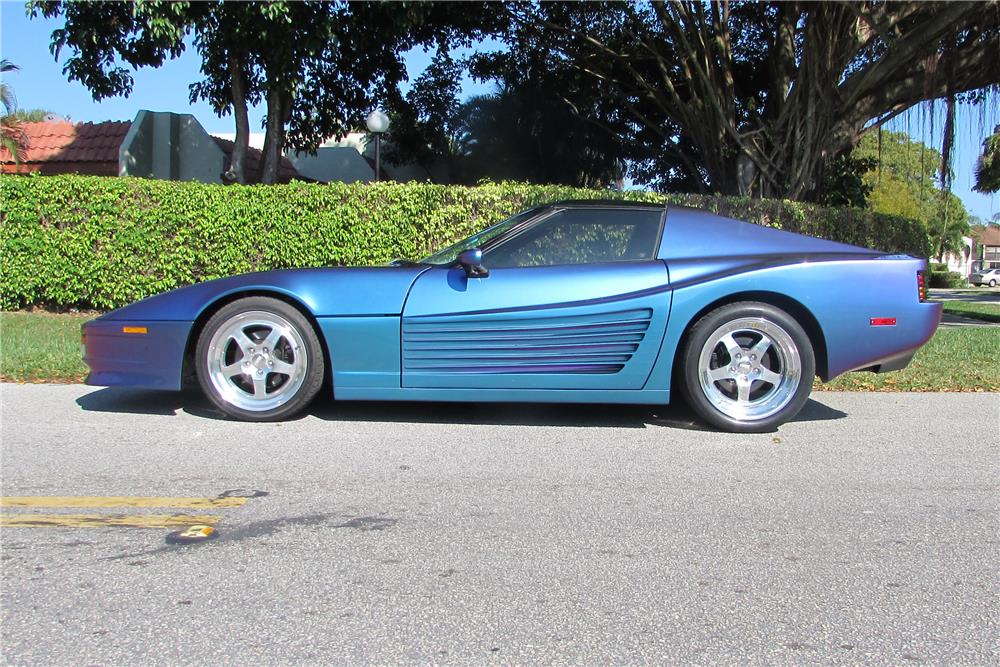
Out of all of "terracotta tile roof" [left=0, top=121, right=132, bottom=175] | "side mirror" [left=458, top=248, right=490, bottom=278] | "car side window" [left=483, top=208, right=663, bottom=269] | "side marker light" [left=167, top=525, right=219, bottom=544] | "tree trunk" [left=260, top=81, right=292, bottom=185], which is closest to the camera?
"side marker light" [left=167, top=525, right=219, bottom=544]

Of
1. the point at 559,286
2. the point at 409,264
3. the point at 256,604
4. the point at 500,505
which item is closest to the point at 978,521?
the point at 500,505

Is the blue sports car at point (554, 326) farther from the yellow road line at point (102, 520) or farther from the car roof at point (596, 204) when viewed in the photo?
the yellow road line at point (102, 520)

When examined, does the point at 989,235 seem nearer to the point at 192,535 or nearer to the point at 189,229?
the point at 189,229

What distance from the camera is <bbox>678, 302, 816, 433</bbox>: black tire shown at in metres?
4.80

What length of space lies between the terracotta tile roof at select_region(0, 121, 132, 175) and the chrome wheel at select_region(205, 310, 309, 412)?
47.7 feet

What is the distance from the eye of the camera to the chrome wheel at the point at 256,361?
4.88 metres

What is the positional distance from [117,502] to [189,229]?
726cm

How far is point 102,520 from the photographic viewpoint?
132 inches

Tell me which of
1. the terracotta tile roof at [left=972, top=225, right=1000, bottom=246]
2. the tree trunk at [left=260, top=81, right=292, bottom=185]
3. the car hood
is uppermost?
the terracotta tile roof at [left=972, top=225, right=1000, bottom=246]

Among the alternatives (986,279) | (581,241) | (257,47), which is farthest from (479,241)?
(986,279)

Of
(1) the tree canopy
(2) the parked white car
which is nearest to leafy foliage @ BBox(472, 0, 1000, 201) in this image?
(1) the tree canopy

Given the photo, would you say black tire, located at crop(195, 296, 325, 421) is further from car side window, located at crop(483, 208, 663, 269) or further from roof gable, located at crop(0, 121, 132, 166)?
roof gable, located at crop(0, 121, 132, 166)

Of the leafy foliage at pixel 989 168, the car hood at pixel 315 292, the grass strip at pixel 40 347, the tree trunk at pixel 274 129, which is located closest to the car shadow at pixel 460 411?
the car hood at pixel 315 292

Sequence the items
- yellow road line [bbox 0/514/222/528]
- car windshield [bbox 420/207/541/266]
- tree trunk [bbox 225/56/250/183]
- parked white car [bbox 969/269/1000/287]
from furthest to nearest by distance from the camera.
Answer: parked white car [bbox 969/269/1000/287] → tree trunk [bbox 225/56/250/183] → car windshield [bbox 420/207/541/266] → yellow road line [bbox 0/514/222/528]
